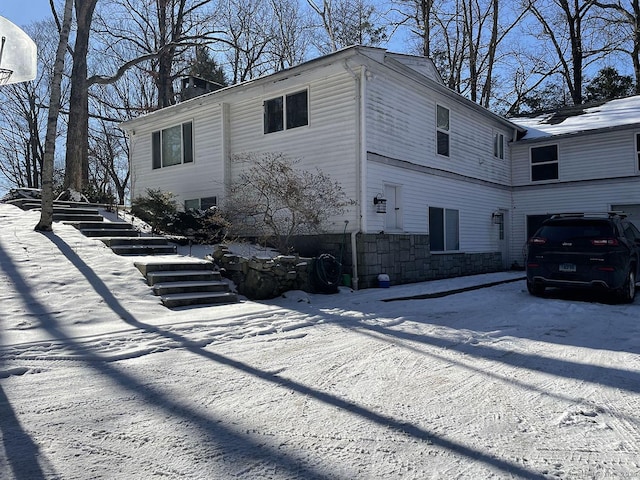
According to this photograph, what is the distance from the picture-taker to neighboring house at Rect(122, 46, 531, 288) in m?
10.2

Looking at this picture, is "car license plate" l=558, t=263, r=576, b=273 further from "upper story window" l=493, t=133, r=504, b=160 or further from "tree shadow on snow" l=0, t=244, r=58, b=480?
"upper story window" l=493, t=133, r=504, b=160

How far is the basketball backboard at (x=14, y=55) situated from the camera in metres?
7.63

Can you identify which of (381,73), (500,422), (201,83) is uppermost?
(201,83)

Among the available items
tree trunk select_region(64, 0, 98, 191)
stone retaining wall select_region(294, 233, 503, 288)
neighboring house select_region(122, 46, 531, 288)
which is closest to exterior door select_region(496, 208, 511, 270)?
neighboring house select_region(122, 46, 531, 288)

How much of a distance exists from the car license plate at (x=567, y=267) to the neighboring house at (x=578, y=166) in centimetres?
838

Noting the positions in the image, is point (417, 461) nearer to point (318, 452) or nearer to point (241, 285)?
point (318, 452)

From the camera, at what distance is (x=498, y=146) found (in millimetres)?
16141

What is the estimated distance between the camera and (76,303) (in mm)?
6262

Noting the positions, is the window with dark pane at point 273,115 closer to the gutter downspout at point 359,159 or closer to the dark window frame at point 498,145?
the gutter downspout at point 359,159

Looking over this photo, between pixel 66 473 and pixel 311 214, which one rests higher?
pixel 311 214

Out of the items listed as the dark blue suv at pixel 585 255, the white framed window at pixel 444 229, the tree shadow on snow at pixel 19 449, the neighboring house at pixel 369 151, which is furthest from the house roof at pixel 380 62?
the tree shadow on snow at pixel 19 449

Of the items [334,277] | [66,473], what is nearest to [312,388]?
[66,473]

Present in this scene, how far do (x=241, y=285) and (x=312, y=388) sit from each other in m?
A: 4.77

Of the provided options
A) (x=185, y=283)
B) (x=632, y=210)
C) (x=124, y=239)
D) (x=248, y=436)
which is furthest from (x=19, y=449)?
(x=632, y=210)
